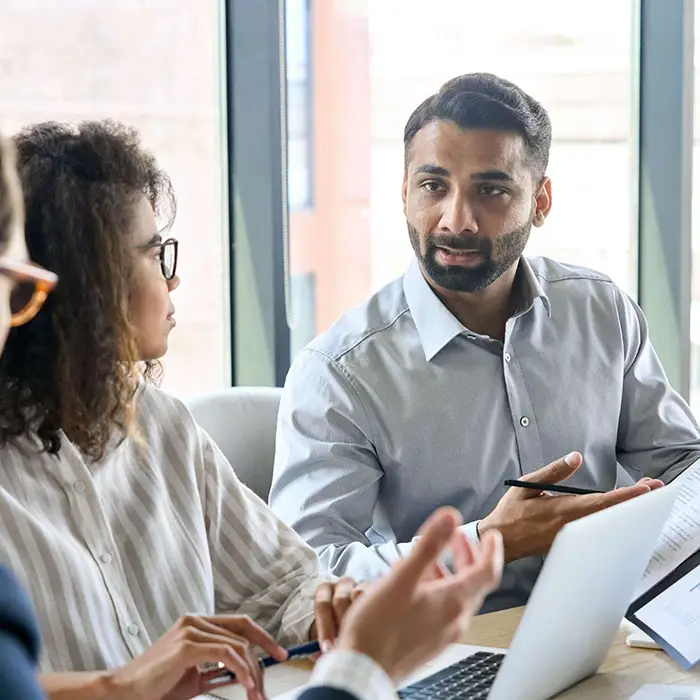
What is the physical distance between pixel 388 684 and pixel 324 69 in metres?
2.41

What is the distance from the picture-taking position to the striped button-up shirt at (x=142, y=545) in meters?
1.37

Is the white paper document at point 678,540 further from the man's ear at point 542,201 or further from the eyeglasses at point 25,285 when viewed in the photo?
the eyeglasses at point 25,285

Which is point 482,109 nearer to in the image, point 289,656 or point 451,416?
point 451,416

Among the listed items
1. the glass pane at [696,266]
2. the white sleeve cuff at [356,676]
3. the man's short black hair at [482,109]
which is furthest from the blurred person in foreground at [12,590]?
the glass pane at [696,266]

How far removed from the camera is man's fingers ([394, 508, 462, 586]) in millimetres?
891

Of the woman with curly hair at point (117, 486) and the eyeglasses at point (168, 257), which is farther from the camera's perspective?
the eyeglasses at point (168, 257)

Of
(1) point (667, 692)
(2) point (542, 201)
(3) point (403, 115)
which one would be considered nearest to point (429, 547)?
(1) point (667, 692)

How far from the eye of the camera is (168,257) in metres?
1.62

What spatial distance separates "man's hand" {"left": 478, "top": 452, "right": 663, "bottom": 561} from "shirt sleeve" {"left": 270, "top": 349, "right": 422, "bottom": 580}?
0.16 meters

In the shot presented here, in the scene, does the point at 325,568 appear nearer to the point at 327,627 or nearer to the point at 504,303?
the point at 327,627

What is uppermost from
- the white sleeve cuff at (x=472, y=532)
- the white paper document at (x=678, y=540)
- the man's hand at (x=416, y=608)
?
the man's hand at (x=416, y=608)

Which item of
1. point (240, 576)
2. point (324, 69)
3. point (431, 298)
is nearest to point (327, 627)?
point (240, 576)

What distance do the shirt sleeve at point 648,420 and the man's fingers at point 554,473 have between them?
0.57 meters

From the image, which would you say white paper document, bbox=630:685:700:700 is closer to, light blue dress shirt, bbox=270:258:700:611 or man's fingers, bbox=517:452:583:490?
man's fingers, bbox=517:452:583:490
